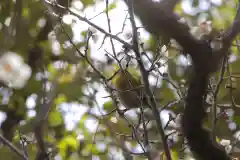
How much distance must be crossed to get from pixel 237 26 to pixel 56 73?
1.34 meters

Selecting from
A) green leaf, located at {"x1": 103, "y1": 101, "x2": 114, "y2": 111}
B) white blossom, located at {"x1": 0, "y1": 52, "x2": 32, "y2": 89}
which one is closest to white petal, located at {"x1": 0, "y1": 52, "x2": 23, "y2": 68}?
white blossom, located at {"x1": 0, "y1": 52, "x2": 32, "y2": 89}

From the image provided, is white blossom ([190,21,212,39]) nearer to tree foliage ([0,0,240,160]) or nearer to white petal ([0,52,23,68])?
tree foliage ([0,0,240,160])

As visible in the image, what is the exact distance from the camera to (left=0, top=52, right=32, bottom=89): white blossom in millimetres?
1970

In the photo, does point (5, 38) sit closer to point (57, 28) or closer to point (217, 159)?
point (57, 28)

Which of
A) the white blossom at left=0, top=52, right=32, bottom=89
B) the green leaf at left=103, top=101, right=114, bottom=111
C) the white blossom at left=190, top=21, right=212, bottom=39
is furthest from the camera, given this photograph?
the white blossom at left=0, top=52, right=32, bottom=89

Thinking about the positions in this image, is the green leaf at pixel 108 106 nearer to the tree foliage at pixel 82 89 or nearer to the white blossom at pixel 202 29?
the tree foliage at pixel 82 89

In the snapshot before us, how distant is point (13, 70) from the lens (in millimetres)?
1988

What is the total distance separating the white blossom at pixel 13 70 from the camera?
6.46 ft

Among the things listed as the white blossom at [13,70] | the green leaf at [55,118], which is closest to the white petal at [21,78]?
the white blossom at [13,70]

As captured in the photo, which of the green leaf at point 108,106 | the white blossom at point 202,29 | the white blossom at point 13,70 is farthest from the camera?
the white blossom at point 13,70

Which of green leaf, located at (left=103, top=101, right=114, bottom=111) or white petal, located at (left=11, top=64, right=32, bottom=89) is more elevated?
white petal, located at (left=11, top=64, right=32, bottom=89)

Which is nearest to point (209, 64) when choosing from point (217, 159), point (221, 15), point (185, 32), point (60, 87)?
point (185, 32)

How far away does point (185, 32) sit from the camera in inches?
29.0

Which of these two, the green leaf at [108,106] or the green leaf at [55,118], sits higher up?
the green leaf at [108,106]
